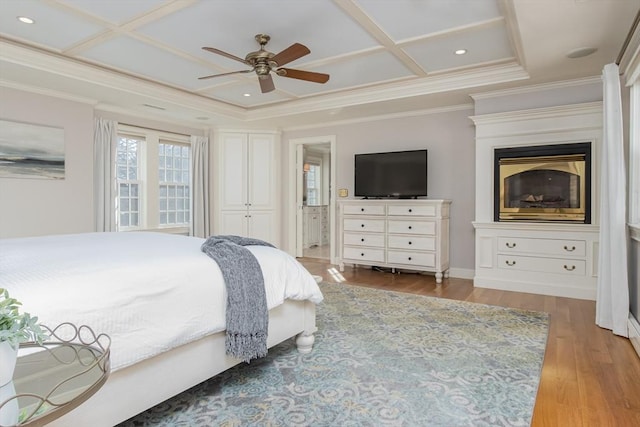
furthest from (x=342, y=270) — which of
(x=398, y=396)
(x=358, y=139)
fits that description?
(x=398, y=396)

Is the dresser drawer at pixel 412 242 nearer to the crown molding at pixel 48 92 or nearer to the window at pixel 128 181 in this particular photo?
the window at pixel 128 181

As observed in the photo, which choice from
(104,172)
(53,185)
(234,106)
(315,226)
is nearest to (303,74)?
(234,106)

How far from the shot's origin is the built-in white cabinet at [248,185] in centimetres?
655

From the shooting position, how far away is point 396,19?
3.08 metres

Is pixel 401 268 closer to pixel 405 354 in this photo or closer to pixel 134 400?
pixel 405 354

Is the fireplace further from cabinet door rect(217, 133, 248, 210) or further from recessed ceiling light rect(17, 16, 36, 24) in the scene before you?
recessed ceiling light rect(17, 16, 36, 24)

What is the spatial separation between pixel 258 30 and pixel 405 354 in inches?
113

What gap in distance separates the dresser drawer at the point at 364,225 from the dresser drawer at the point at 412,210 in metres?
0.23

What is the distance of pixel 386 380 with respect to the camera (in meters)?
2.23

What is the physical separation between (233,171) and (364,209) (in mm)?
2520

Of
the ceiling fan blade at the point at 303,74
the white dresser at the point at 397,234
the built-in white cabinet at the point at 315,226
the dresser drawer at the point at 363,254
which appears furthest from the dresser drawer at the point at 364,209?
the built-in white cabinet at the point at 315,226

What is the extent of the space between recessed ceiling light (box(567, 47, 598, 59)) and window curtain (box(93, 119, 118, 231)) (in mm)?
5384

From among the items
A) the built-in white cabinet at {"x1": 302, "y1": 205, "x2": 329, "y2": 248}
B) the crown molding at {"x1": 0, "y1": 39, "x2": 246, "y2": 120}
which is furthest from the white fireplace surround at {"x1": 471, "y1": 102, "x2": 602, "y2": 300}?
the built-in white cabinet at {"x1": 302, "y1": 205, "x2": 329, "y2": 248}

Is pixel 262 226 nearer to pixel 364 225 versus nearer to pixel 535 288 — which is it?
pixel 364 225
